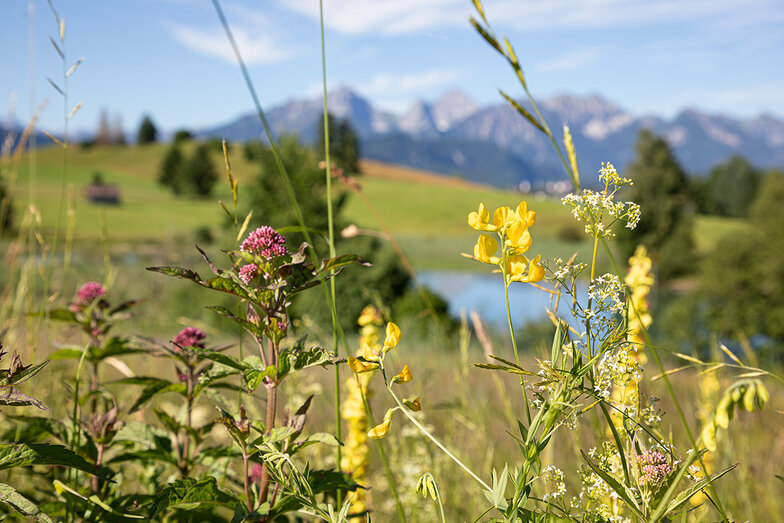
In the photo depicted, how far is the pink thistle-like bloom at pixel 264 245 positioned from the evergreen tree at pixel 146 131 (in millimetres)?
86341

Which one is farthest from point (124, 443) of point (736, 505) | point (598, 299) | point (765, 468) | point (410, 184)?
point (410, 184)

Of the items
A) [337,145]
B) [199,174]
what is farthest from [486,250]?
[199,174]

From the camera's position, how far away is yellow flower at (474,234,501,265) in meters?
0.66

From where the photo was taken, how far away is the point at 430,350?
769cm

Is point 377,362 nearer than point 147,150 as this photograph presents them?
Yes

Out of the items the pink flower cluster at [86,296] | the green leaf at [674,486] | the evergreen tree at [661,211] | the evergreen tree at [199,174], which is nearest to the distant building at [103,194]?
the evergreen tree at [199,174]

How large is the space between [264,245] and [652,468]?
22.2 inches

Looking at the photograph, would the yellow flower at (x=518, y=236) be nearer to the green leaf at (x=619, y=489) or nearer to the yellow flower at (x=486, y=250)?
the yellow flower at (x=486, y=250)

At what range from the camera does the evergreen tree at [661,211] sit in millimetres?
32062

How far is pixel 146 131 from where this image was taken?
7944cm

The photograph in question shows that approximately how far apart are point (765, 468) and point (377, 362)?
3528 millimetres

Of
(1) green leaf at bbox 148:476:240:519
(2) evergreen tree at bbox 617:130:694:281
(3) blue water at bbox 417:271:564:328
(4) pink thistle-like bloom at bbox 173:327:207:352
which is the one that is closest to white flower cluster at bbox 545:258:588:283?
(1) green leaf at bbox 148:476:240:519

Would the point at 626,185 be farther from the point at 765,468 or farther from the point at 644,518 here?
the point at 765,468

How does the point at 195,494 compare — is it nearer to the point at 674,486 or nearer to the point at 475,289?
the point at 674,486
